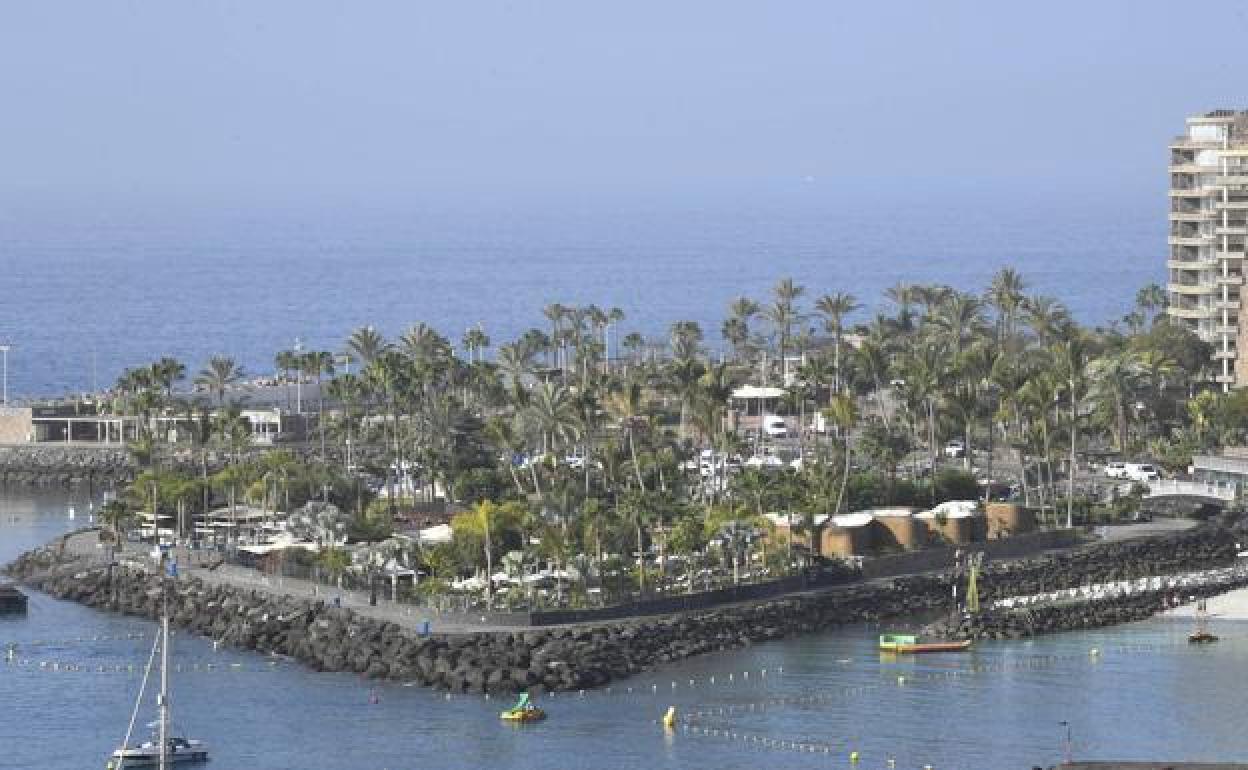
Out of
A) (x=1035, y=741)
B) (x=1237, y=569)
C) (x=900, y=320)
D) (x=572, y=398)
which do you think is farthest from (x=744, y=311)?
(x=1035, y=741)

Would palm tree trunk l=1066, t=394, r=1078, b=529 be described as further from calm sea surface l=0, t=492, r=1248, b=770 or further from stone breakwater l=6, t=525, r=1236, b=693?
calm sea surface l=0, t=492, r=1248, b=770

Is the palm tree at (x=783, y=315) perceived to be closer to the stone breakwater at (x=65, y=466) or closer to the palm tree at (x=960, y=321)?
the palm tree at (x=960, y=321)

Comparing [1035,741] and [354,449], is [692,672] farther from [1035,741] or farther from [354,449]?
[354,449]

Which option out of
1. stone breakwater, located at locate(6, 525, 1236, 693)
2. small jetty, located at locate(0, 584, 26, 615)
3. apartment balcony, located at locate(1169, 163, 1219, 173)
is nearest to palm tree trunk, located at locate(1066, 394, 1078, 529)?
stone breakwater, located at locate(6, 525, 1236, 693)

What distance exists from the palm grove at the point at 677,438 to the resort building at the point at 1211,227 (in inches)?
174

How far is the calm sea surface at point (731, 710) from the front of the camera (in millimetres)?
72250

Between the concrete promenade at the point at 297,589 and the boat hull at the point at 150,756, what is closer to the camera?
the boat hull at the point at 150,756

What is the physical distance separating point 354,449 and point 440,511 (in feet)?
57.9

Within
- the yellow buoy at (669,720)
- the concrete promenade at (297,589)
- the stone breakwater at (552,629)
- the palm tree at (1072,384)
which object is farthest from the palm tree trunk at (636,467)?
the yellow buoy at (669,720)

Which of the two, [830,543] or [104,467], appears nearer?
[830,543]

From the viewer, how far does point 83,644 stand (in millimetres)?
88188

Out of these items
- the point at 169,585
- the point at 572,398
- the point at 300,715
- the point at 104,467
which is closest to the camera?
the point at 300,715

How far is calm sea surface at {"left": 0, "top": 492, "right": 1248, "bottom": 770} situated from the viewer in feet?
237

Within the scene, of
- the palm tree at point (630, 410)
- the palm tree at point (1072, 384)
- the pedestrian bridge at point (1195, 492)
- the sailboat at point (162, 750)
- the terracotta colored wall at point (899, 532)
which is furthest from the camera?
the pedestrian bridge at point (1195, 492)
